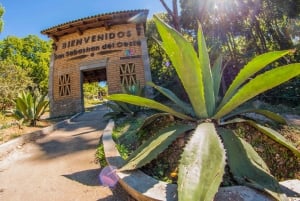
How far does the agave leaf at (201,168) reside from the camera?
1.10 meters

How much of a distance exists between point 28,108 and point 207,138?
196 inches

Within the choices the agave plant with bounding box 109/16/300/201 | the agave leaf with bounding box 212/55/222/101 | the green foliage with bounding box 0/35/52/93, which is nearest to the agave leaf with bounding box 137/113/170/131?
the agave plant with bounding box 109/16/300/201

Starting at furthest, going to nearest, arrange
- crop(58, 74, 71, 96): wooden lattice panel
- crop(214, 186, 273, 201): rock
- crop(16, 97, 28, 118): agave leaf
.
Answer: crop(58, 74, 71, 96): wooden lattice panel → crop(16, 97, 28, 118): agave leaf → crop(214, 186, 273, 201): rock

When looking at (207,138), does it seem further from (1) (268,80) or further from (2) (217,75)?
(2) (217,75)

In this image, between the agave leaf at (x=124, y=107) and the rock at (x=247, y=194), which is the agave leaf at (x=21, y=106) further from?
the rock at (x=247, y=194)

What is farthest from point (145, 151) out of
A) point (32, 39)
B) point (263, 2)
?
point (32, 39)

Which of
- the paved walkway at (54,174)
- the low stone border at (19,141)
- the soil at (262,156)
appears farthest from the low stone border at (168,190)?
the low stone border at (19,141)

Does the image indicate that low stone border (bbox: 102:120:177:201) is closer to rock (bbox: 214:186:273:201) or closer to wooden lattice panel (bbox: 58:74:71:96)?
rock (bbox: 214:186:273:201)

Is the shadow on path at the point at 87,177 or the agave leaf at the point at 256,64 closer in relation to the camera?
the agave leaf at the point at 256,64

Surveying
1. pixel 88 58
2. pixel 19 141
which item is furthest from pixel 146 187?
pixel 88 58

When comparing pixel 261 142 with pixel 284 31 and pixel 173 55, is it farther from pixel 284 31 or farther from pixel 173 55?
pixel 284 31

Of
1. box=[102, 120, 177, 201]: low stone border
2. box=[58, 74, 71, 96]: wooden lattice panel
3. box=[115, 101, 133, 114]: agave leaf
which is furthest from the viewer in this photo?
box=[58, 74, 71, 96]: wooden lattice panel

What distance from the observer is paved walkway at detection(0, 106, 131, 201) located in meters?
1.90

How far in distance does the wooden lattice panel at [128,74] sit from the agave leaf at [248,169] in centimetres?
828
